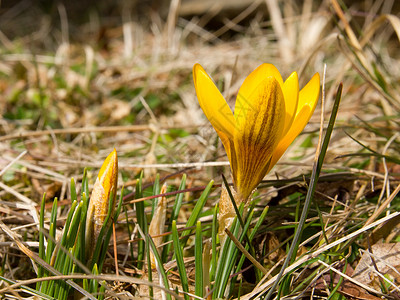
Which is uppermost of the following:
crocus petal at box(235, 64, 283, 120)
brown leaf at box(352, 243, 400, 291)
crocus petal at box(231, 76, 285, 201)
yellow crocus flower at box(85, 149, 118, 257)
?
crocus petal at box(235, 64, 283, 120)

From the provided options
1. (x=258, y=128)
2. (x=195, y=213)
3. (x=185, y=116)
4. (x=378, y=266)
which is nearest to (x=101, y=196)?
(x=195, y=213)

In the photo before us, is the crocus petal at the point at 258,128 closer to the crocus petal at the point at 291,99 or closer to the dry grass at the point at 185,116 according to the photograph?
the crocus petal at the point at 291,99

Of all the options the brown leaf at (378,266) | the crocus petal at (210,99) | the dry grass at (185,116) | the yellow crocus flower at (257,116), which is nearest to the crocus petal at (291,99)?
the yellow crocus flower at (257,116)

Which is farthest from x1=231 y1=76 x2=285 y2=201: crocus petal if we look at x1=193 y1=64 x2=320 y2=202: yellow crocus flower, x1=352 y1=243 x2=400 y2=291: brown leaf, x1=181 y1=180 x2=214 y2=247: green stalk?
x1=352 y1=243 x2=400 y2=291: brown leaf

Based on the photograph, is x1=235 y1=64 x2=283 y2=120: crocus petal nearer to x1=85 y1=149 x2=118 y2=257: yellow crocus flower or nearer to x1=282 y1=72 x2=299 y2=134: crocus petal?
x1=282 y1=72 x2=299 y2=134: crocus petal

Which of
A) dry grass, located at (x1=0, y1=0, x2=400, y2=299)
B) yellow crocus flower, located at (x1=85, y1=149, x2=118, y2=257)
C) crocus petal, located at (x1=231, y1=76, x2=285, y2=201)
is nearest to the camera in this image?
crocus petal, located at (x1=231, y1=76, x2=285, y2=201)

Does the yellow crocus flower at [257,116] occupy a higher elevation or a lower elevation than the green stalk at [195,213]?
higher

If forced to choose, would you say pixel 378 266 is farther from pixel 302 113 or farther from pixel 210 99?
pixel 210 99

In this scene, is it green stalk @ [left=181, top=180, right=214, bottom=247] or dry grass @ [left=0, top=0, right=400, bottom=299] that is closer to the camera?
green stalk @ [left=181, top=180, right=214, bottom=247]
